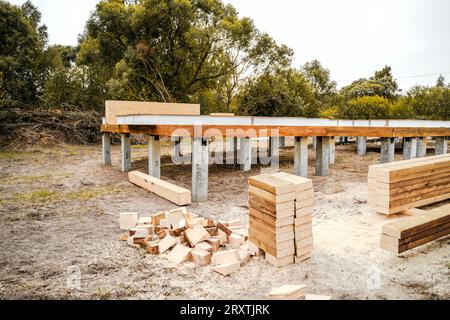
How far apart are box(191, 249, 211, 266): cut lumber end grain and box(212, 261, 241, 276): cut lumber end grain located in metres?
0.22

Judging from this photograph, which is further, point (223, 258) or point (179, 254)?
point (179, 254)

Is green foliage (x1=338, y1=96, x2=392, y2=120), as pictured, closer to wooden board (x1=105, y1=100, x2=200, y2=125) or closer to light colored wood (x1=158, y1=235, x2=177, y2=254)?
wooden board (x1=105, y1=100, x2=200, y2=125)

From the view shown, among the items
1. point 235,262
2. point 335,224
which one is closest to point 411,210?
point 335,224

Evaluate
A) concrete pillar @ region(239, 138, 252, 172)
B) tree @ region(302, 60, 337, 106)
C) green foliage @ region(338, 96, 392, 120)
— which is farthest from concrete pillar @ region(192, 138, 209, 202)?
tree @ region(302, 60, 337, 106)

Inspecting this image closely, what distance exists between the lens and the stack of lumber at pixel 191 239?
4348 mm

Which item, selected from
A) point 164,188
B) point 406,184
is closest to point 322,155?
point 406,184

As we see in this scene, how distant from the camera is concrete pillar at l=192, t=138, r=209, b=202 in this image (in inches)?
297

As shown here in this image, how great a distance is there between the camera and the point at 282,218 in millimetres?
4270

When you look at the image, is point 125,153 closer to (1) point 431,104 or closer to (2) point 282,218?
(2) point 282,218

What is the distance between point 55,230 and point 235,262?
10.8 ft

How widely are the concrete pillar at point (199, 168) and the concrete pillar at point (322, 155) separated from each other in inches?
186

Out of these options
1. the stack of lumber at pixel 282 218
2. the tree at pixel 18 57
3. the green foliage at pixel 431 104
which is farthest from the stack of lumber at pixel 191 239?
the green foliage at pixel 431 104

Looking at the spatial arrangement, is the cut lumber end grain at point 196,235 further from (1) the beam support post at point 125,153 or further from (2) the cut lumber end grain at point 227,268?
(1) the beam support post at point 125,153

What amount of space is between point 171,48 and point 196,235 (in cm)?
2092
